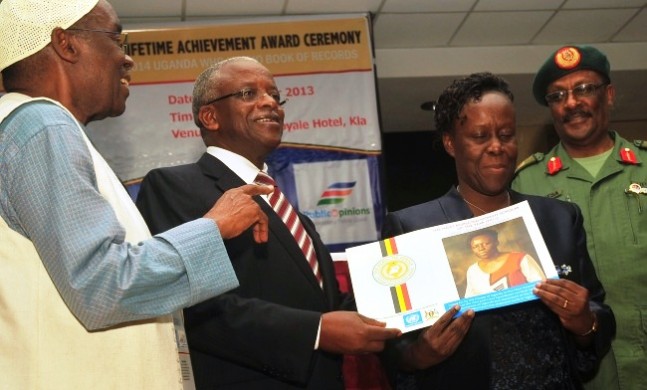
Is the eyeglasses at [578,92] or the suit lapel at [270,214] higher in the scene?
the eyeglasses at [578,92]

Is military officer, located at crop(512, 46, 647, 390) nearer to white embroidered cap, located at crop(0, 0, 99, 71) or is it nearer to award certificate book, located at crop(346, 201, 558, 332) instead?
award certificate book, located at crop(346, 201, 558, 332)

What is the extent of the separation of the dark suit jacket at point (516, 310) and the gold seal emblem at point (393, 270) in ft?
0.73

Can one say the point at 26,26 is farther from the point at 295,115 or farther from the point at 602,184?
the point at 295,115

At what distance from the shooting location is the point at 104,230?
60.4 inches

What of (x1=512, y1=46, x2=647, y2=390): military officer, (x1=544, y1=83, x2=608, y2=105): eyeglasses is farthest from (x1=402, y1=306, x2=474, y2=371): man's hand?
(x1=544, y1=83, x2=608, y2=105): eyeglasses

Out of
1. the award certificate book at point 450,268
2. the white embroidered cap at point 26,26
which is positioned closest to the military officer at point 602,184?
the award certificate book at point 450,268

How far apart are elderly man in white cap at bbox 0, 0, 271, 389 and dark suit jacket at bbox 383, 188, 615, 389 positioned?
81cm

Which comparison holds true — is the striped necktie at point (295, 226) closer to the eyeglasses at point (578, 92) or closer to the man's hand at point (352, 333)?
the man's hand at point (352, 333)

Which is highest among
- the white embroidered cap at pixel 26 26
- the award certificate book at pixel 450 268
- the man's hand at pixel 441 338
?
the white embroidered cap at pixel 26 26

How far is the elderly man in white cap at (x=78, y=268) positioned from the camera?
5.00 feet

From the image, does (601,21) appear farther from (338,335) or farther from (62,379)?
(62,379)

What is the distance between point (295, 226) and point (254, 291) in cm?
27

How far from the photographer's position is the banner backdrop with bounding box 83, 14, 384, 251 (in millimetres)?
5867

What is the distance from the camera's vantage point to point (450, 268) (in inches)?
83.4
